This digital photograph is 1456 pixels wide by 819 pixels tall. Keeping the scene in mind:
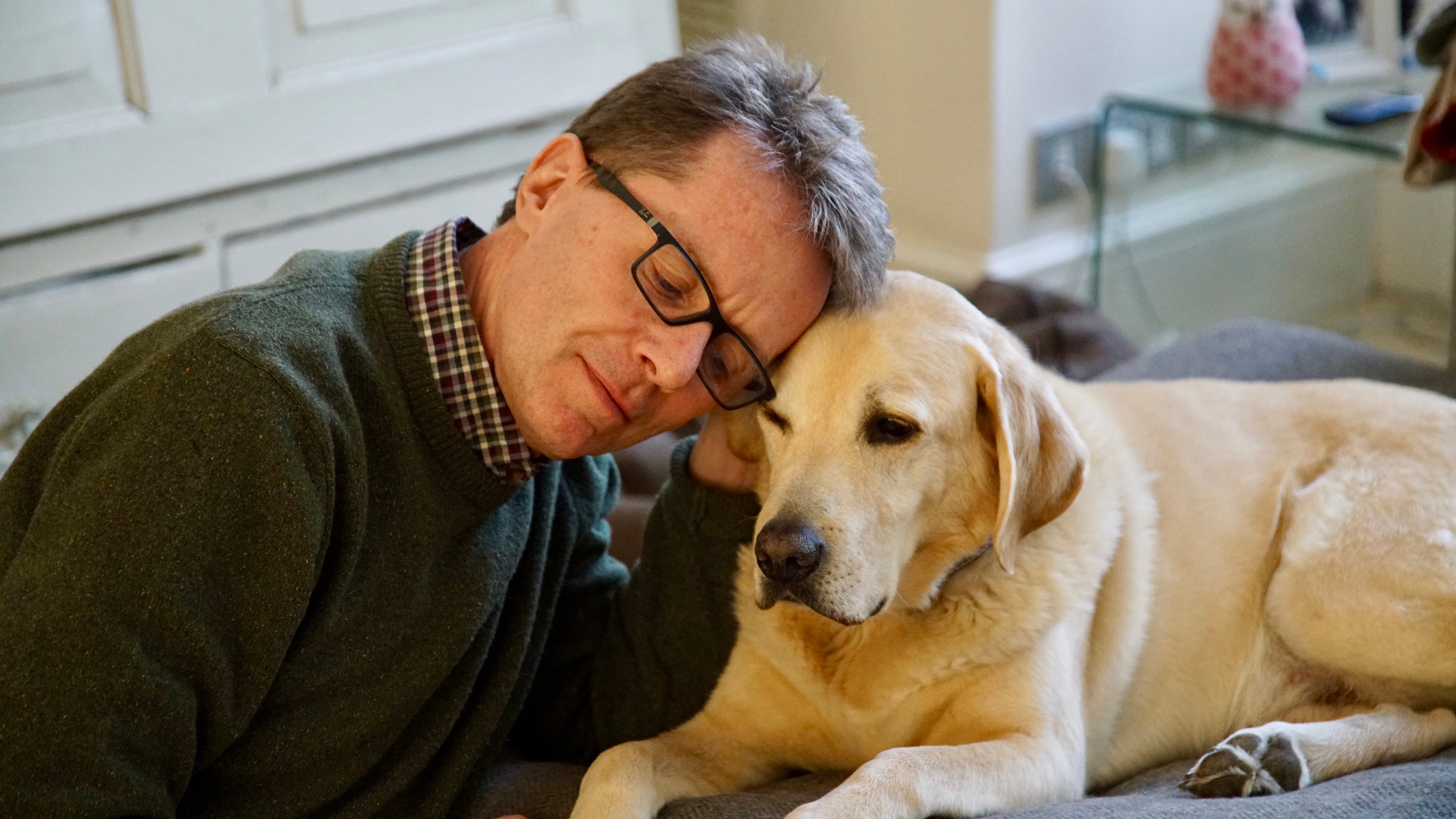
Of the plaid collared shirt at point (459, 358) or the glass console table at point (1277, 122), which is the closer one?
the plaid collared shirt at point (459, 358)

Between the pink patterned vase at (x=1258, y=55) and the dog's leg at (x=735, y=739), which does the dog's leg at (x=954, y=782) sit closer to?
the dog's leg at (x=735, y=739)

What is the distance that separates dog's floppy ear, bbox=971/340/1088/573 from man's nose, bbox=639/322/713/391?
32 cm

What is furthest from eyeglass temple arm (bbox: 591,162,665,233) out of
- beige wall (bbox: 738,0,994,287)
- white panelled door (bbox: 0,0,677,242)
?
beige wall (bbox: 738,0,994,287)

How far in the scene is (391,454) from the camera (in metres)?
1.36

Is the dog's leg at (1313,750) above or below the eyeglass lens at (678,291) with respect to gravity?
below

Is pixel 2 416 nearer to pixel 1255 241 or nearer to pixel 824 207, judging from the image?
pixel 824 207

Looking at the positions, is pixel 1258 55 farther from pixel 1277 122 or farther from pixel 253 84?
pixel 253 84

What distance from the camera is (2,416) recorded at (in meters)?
2.28

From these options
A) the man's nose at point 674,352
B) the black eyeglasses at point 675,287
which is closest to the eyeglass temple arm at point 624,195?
the black eyeglasses at point 675,287

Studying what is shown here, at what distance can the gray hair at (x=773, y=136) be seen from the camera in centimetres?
138

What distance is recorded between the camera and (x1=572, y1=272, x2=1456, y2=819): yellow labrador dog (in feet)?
4.53

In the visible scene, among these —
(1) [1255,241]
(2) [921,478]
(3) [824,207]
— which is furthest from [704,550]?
(1) [1255,241]

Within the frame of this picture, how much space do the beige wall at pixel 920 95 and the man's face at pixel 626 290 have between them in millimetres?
1884

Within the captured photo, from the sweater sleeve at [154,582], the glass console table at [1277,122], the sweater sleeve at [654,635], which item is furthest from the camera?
the glass console table at [1277,122]
